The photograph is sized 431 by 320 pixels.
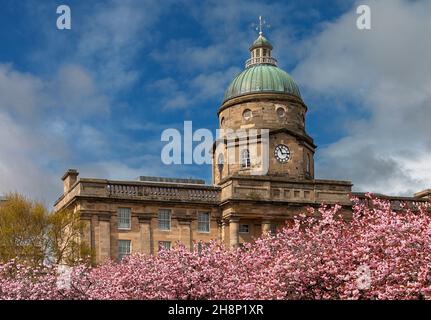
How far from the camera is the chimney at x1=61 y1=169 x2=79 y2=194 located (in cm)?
6688

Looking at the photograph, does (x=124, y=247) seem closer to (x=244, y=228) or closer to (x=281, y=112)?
(x=244, y=228)

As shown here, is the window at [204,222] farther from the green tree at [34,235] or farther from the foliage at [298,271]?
the foliage at [298,271]

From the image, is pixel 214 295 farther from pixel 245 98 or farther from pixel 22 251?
pixel 245 98

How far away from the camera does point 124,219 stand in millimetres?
62562

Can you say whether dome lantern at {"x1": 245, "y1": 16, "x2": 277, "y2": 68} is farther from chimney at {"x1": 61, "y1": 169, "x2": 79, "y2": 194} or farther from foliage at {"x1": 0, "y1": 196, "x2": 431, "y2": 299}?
foliage at {"x1": 0, "y1": 196, "x2": 431, "y2": 299}

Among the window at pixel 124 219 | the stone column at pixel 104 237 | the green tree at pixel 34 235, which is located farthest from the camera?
the window at pixel 124 219

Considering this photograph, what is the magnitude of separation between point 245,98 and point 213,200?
41.0 ft

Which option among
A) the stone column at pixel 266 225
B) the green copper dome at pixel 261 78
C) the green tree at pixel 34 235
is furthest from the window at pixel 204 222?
the green copper dome at pixel 261 78

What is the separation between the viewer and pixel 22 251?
5166cm

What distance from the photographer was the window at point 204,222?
2554 inches

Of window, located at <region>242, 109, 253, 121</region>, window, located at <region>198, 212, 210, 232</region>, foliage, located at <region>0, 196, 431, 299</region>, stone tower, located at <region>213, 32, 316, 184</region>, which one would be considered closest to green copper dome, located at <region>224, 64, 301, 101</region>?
stone tower, located at <region>213, 32, 316, 184</region>

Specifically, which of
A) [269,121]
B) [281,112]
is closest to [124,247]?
[269,121]

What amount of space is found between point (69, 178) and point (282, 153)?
19163mm
